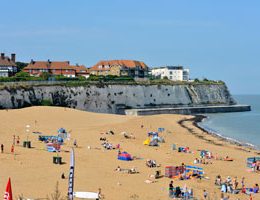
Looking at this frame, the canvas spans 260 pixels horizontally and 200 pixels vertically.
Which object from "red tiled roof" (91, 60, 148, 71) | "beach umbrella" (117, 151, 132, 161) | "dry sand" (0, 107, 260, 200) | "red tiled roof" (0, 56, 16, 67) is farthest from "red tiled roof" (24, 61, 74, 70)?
"beach umbrella" (117, 151, 132, 161)

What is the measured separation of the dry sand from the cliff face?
10.2m

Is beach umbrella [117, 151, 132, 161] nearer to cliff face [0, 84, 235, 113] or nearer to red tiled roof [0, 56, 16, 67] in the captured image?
cliff face [0, 84, 235, 113]

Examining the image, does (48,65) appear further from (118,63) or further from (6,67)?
(118,63)

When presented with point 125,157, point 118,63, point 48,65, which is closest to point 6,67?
point 48,65

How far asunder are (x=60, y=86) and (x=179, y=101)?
28366 mm

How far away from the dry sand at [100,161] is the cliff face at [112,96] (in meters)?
10.2

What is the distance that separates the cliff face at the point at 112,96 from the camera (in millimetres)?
60281

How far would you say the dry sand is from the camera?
1970 centimetres

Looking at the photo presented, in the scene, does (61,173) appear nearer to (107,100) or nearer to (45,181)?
(45,181)

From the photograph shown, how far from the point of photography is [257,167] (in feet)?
90.9

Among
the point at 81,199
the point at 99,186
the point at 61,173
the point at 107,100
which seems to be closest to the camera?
the point at 81,199

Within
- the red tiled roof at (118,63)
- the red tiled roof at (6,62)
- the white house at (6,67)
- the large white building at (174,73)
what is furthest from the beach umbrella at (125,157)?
the large white building at (174,73)

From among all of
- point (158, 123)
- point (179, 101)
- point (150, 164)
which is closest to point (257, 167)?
point (150, 164)

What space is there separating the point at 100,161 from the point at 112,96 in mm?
47344
